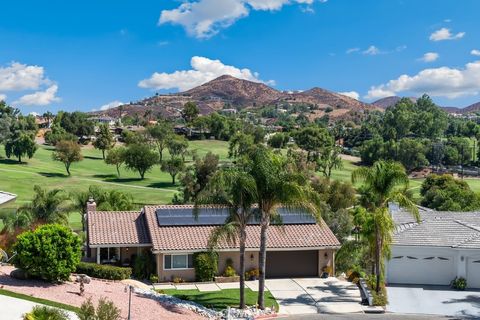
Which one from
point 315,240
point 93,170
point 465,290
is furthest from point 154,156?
point 465,290

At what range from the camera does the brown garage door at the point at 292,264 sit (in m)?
33.6

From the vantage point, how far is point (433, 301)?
28.5m

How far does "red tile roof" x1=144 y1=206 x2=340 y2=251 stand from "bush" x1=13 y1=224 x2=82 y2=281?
5.45 meters

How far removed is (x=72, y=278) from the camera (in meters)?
28.8

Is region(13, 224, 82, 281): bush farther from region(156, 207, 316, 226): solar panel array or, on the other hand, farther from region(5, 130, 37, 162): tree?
region(5, 130, 37, 162): tree

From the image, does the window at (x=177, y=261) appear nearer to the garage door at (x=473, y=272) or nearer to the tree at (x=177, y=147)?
the garage door at (x=473, y=272)

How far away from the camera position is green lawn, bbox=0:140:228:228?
258ft

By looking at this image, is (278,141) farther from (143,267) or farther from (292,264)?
(143,267)

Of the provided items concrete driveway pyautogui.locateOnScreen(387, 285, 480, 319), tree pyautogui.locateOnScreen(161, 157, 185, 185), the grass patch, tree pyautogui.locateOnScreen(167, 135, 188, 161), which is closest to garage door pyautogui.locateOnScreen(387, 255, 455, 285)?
concrete driveway pyautogui.locateOnScreen(387, 285, 480, 319)

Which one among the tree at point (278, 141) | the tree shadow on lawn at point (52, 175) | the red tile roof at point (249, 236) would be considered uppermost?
the tree at point (278, 141)

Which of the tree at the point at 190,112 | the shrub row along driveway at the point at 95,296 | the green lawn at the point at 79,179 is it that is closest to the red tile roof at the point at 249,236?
the shrub row along driveway at the point at 95,296

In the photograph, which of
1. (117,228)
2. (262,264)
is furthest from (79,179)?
(262,264)

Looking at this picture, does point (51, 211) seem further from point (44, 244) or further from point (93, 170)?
point (93, 170)

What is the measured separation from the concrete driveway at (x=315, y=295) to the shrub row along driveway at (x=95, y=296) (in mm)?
5296
